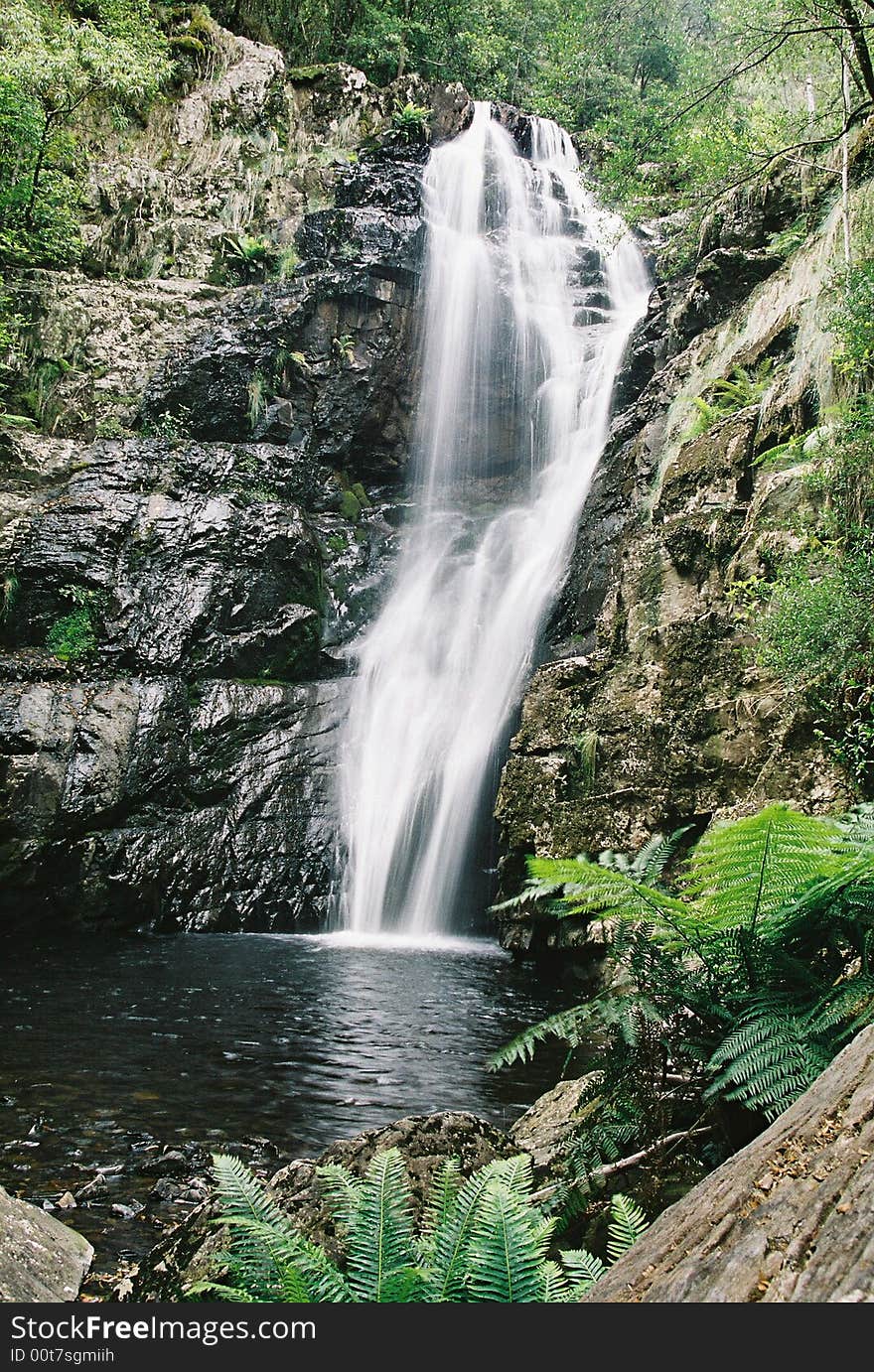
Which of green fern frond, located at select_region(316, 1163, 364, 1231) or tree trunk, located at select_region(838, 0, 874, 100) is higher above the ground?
tree trunk, located at select_region(838, 0, 874, 100)

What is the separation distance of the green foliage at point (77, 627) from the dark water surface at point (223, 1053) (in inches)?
176

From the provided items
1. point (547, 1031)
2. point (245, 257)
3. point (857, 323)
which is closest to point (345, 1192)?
point (547, 1031)

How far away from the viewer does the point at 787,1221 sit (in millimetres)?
1178

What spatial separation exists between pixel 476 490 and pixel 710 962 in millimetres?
16857

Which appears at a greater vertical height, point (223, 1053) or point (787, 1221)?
point (787, 1221)

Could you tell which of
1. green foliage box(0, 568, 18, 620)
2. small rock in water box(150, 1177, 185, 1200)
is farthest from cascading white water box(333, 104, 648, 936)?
small rock in water box(150, 1177, 185, 1200)

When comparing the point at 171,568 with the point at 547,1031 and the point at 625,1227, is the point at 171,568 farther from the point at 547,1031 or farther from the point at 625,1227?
the point at 625,1227

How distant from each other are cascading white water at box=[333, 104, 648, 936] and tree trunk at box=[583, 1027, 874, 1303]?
9784 mm

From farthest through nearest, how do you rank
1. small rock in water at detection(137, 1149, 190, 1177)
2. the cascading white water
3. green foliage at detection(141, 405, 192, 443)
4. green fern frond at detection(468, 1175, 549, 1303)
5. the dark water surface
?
green foliage at detection(141, 405, 192, 443) < the cascading white water < the dark water surface < small rock in water at detection(137, 1149, 190, 1177) < green fern frond at detection(468, 1175, 549, 1303)

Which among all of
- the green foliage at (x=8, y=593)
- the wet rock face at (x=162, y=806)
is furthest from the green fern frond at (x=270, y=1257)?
the green foliage at (x=8, y=593)

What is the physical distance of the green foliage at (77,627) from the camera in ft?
39.6

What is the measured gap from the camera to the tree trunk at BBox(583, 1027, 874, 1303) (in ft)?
3.44

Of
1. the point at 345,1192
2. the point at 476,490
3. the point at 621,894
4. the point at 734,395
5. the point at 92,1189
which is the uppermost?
the point at 476,490

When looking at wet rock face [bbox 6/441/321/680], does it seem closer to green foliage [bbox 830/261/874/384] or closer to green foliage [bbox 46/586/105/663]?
green foliage [bbox 46/586/105/663]
